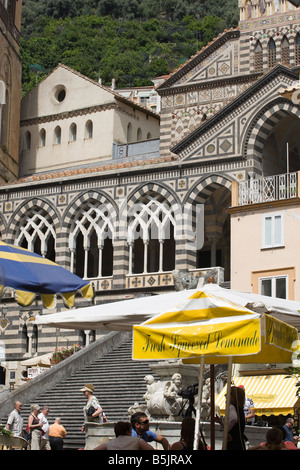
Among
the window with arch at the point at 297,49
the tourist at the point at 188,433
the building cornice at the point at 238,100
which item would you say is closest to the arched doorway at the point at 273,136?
the building cornice at the point at 238,100

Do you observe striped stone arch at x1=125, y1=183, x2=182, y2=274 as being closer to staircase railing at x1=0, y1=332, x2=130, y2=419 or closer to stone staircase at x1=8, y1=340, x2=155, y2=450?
staircase railing at x1=0, y1=332, x2=130, y2=419

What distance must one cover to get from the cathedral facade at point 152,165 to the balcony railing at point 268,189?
97 cm

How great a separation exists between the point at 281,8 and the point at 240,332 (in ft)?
95.7

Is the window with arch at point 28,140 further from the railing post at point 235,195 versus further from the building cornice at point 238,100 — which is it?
the railing post at point 235,195

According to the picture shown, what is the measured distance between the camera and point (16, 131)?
41.5 m

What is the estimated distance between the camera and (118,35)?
317 feet

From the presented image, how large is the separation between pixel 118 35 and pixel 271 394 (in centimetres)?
7951

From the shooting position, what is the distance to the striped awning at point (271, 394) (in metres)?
20.6

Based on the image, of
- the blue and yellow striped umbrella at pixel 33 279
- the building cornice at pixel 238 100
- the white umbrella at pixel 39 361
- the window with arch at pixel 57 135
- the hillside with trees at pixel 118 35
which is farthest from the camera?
the hillside with trees at pixel 118 35

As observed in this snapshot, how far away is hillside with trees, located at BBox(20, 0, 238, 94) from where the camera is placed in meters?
84.5

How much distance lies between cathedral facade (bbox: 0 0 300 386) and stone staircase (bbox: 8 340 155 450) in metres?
5.30

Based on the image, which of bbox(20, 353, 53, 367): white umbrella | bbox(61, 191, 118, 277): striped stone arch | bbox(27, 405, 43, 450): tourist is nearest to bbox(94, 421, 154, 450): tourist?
bbox(27, 405, 43, 450): tourist
